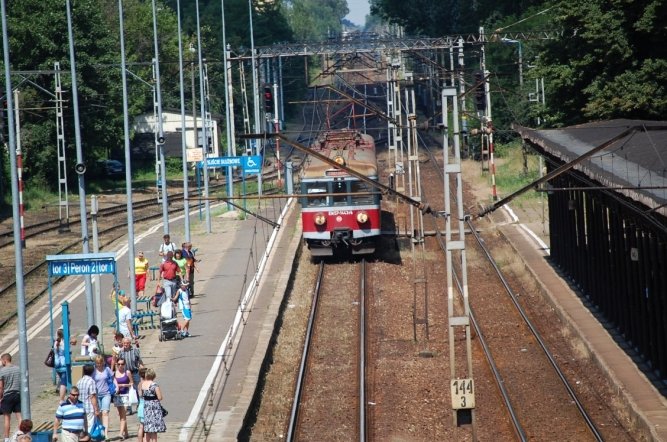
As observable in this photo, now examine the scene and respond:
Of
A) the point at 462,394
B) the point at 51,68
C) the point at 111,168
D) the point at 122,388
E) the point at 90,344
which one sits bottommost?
the point at 462,394

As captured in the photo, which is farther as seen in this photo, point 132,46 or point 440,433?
point 132,46

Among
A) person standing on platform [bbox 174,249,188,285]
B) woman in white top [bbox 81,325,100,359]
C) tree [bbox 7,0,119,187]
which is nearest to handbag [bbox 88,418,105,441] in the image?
woman in white top [bbox 81,325,100,359]

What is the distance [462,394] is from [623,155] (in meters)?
9.36

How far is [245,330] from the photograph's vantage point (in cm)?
2658

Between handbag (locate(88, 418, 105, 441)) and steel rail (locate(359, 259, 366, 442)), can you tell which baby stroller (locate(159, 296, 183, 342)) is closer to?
steel rail (locate(359, 259, 366, 442))

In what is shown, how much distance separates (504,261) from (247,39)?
6988 cm

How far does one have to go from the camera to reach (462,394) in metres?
18.6

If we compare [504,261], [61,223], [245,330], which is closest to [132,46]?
[61,223]

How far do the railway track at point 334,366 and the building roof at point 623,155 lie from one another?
20.0ft

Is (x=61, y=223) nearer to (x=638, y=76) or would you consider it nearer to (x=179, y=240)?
(x=179, y=240)

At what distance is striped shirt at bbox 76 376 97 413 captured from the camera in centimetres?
1772

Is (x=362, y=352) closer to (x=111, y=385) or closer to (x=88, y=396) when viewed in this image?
(x=111, y=385)

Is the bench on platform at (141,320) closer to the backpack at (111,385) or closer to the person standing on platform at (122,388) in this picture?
the person standing on platform at (122,388)

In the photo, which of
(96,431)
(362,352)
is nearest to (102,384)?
(96,431)
